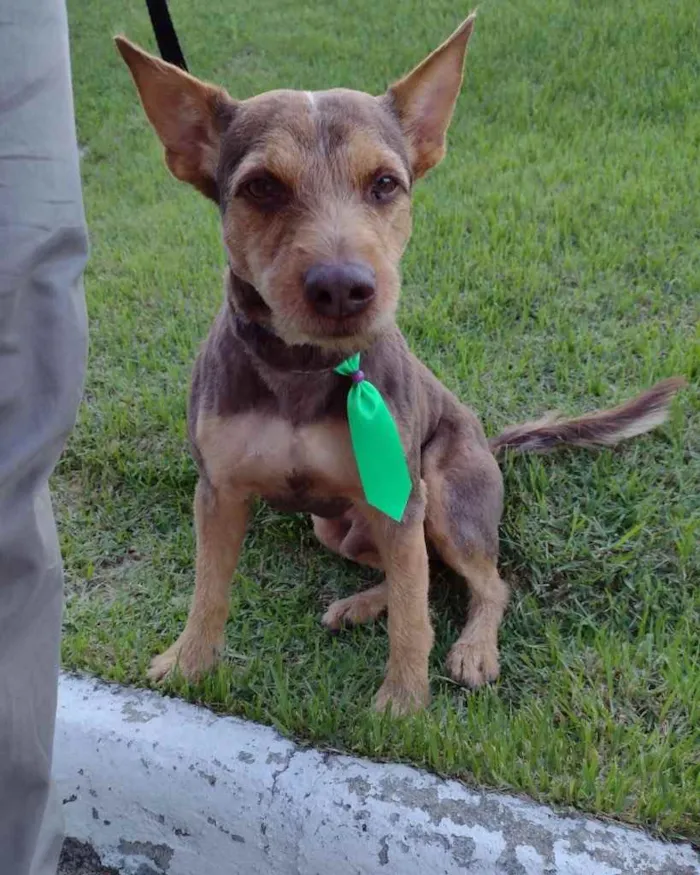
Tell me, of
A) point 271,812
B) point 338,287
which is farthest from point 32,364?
point 271,812

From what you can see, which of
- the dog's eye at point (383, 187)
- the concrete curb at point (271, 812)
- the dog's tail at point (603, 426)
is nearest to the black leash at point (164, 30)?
the dog's eye at point (383, 187)

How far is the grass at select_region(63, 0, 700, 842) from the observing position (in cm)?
258

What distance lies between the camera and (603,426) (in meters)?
3.48

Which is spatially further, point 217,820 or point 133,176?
point 133,176

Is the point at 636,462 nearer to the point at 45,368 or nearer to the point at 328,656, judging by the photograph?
the point at 328,656

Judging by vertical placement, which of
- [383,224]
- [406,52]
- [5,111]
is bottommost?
[406,52]

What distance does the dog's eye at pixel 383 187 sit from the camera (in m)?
2.47

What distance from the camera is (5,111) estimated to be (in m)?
1.49

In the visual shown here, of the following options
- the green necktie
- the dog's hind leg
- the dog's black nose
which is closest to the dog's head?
the dog's black nose

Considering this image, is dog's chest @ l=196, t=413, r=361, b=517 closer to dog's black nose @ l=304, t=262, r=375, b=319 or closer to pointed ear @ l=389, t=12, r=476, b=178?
dog's black nose @ l=304, t=262, r=375, b=319

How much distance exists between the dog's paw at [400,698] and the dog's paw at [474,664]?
14cm

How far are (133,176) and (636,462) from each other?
17.5 feet

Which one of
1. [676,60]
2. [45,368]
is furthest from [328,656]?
[676,60]

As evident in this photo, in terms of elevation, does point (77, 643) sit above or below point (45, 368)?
below
